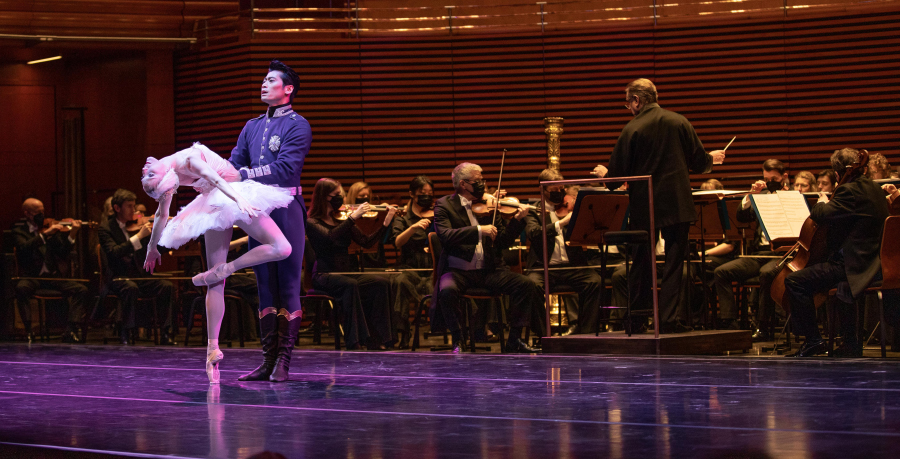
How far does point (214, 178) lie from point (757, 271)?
15.0 feet

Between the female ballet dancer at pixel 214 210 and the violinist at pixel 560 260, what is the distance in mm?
3095

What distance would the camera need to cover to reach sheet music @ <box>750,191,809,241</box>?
6.09 m

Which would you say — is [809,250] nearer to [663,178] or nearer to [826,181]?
[663,178]

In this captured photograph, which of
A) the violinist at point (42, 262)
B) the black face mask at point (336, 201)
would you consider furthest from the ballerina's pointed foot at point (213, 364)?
the violinist at point (42, 262)

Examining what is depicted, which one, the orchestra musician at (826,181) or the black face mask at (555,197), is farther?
the black face mask at (555,197)

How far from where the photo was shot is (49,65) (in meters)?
11.7

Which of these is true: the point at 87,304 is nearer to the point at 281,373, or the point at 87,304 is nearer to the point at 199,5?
the point at 199,5

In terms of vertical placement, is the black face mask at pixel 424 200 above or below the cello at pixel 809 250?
above

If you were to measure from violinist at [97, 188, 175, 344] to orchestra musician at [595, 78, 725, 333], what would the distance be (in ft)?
13.7

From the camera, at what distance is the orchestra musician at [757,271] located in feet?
22.6

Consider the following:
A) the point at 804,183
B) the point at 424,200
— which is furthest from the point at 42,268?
the point at 804,183

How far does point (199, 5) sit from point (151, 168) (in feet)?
24.4

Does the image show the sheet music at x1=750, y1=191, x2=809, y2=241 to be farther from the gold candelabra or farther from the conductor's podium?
the gold candelabra

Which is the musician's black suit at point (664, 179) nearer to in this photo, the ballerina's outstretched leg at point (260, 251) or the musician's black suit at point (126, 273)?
the ballerina's outstretched leg at point (260, 251)
